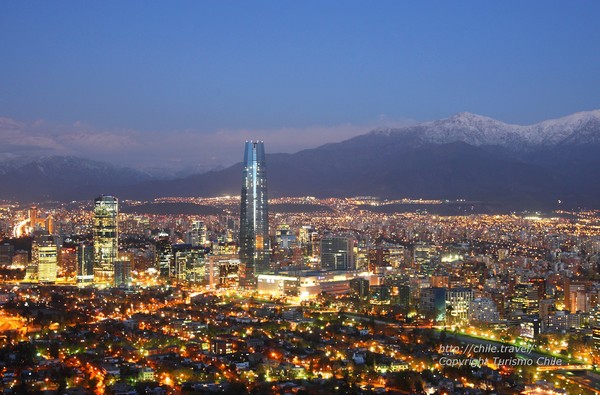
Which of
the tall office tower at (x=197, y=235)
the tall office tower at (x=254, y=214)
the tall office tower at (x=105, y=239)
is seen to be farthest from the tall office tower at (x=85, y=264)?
the tall office tower at (x=197, y=235)

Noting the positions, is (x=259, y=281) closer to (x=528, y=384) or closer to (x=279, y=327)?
(x=279, y=327)

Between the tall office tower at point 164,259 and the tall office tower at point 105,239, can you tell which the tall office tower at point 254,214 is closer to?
the tall office tower at point 164,259

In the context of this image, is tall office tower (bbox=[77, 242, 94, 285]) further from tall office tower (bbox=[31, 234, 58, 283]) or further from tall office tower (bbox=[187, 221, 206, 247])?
tall office tower (bbox=[187, 221, 206, 247])

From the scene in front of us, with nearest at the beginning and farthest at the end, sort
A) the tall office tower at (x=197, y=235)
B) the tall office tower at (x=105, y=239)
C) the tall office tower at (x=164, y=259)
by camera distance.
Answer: the tall office tower at (x=105, y=239)
the tall office tower at (x=164, y=259)
the tall office tower at (x=197, y=235)

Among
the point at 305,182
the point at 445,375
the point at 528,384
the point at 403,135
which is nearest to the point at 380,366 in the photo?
the point at 445,375

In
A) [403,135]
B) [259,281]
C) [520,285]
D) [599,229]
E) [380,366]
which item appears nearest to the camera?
[380,366]

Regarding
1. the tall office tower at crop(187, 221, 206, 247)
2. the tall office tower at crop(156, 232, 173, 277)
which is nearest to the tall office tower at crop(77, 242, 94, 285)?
the tall office tower at crop(156, 232, 173, 277)

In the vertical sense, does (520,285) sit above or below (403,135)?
below
